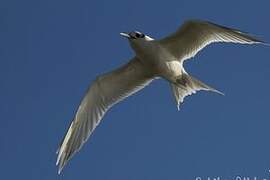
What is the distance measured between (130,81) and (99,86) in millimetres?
520

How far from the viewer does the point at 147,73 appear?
35.0ft

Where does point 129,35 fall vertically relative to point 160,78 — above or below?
above

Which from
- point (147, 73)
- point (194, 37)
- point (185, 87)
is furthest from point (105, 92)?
point (194, 37)

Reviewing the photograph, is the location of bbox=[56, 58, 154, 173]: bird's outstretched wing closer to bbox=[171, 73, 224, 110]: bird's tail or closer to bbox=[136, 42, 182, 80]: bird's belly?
bbox=[136, 42, 182, 80]: bird's belly

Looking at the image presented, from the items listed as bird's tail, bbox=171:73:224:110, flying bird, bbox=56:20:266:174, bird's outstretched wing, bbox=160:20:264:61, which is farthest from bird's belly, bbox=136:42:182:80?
bird's outstretched wing, bbox=160:20:264:61

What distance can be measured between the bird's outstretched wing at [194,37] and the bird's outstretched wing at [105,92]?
60 centimetres

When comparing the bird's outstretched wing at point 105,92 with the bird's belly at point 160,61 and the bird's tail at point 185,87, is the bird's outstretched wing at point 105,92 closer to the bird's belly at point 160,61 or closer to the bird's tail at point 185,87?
the bird's belly at point 160,61

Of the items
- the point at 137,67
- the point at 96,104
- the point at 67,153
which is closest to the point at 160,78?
the point at 137,67

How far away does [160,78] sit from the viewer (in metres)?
10.6

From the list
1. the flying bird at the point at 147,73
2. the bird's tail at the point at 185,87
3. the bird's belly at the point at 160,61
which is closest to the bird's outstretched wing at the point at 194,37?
the flying bird at the point at 147,73

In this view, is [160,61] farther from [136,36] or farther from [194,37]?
[194,37]

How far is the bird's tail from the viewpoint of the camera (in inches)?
395

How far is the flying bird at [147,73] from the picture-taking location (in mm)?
10117

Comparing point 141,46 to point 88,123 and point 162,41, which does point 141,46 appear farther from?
point 88,123
